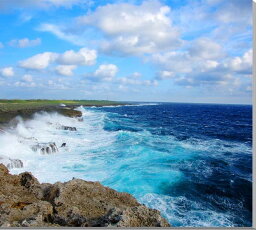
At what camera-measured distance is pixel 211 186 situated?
10.4m

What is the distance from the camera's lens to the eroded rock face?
11.3 ft

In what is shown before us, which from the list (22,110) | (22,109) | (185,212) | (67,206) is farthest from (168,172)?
(22,109)

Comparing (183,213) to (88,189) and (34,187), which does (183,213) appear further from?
(34,187)

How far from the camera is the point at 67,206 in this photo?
13.3 ft

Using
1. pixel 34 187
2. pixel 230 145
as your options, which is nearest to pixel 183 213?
pixel 34 187

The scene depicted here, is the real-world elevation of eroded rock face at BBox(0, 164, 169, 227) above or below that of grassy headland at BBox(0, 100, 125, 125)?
below

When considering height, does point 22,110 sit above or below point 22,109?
below

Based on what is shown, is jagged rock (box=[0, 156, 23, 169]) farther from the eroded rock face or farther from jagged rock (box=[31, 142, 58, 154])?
the eroded rock face

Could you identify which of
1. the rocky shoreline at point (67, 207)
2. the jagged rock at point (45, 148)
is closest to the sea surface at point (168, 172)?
the jagged rock at point (45, 148)

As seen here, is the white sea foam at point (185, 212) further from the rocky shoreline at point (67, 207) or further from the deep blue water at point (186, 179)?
the rocky shoreline at point (67, 207)

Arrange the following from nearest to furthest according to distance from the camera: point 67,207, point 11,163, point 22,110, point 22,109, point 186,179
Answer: point 67,207 → point 186,179 → point 11,163 → point 22,110 → point 22,109

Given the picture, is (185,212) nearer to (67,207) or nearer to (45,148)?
(67,207)

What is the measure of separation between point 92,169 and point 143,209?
8171mm

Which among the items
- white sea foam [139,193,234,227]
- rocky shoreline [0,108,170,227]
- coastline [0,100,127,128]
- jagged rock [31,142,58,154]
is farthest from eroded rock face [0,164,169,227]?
coastline [0,100,127,128]
